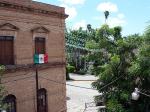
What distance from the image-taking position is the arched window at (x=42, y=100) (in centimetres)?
2480

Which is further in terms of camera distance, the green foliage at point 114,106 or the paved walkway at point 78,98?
the paved walkway at point 78,98

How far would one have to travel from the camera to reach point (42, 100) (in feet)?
82.3

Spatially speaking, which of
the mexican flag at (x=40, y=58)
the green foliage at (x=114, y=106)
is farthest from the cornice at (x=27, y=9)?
the green foliage at (x=114, y=106)

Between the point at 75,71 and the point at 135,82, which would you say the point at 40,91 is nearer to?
the point at 135,82

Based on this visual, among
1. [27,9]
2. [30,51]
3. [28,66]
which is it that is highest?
[27,9]

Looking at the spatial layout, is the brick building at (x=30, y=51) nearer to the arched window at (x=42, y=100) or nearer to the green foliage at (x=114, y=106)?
the arched window at (x=42, y=100)

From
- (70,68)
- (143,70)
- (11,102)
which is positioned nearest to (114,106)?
(143,70)

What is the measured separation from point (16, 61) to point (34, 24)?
291 cm

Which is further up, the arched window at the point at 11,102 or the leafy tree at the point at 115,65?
the leafy tree at the point at 115,65

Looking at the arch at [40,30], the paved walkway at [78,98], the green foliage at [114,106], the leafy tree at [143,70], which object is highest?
the arch at [40,30]

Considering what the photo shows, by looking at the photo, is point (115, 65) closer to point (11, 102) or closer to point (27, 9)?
point (27, 9)

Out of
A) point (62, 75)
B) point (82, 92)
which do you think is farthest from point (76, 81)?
point (62, 75)

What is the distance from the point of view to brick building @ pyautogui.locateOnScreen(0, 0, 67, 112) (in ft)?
72.0

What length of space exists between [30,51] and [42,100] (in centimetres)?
368
